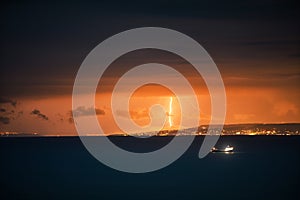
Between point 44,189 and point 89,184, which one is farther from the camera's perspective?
point 89,184

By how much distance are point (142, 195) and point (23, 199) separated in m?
19.8

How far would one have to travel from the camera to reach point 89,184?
398 ft

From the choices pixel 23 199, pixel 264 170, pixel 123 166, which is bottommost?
pixel 23 199

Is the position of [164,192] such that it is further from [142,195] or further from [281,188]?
[281,188]

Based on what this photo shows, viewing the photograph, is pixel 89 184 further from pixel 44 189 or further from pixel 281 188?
pixel 281 188

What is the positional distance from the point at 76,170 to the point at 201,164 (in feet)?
122

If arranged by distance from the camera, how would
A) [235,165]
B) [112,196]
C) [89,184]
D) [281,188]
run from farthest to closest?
[235,165] → [89,184] → [281,188] → [112,196]

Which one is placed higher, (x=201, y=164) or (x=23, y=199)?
(x=201, y=164)

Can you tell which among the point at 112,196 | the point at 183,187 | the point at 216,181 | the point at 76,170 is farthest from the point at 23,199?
the point at 76,170

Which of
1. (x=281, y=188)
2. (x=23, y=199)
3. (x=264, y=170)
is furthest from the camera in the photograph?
(x=264, y=170)

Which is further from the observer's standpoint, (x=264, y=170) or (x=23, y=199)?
(x=264, y=170)

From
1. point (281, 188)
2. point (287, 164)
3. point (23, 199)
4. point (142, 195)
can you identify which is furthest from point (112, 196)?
point (287, 164)

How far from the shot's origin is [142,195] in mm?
103562

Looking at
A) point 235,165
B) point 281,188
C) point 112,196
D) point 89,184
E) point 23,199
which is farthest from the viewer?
point 235,165
